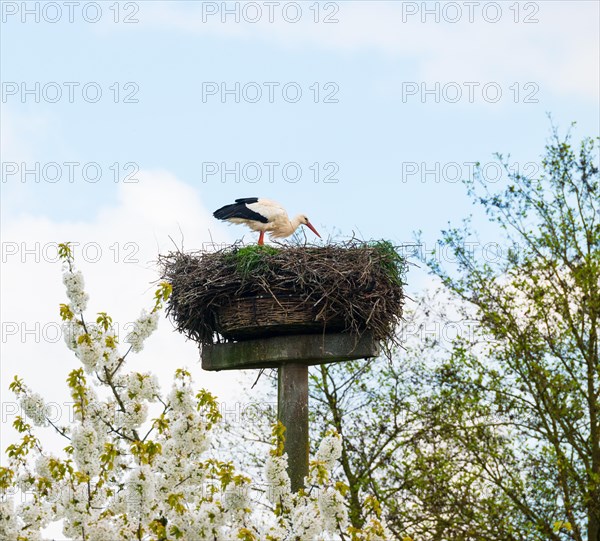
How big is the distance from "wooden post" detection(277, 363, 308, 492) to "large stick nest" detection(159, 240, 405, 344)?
12.7 inches

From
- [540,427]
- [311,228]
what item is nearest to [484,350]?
[540,427]

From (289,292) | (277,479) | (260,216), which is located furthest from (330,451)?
(260,216)

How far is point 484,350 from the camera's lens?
12.0 m

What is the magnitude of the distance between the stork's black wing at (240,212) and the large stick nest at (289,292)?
138cm

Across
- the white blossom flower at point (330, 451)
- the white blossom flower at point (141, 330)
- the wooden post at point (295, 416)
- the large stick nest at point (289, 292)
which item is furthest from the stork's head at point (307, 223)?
the white blossom flower at point (330, 451)

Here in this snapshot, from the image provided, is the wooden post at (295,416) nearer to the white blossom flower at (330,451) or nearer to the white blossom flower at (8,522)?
the white blossom flower at (330,451)

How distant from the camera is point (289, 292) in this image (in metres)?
7.14

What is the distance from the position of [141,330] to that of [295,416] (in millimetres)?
1802

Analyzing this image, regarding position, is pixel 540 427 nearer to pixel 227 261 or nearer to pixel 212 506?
pixel 227 261

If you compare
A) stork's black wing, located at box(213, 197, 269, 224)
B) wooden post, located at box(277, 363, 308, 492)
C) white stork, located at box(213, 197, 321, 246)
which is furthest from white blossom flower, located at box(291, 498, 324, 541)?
stork's black wing, located at box(213, 197, 269, 224)

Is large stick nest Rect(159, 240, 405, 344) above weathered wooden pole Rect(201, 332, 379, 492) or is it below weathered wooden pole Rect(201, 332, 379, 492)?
above

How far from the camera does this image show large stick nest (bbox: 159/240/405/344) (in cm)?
708

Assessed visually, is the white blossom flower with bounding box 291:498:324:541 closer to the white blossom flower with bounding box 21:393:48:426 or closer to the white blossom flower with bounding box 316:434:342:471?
the white blossom flower with bounding box 316:434:342:471

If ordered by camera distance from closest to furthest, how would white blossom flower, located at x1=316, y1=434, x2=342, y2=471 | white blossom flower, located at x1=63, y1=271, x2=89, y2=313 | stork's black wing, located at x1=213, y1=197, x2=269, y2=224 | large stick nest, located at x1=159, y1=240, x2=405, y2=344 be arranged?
1. white blossom flower, located at x1=316, y1=434, x2=342, y2=471
2. white blossom flower, located at x1=63, y1=271, x2=89, y2=313
3. large stick nest, located at x1=159, y1=240, x2=405, y2=344
4. stork's black wing, located at x1=213, y1=197, x2=269, y2=224
